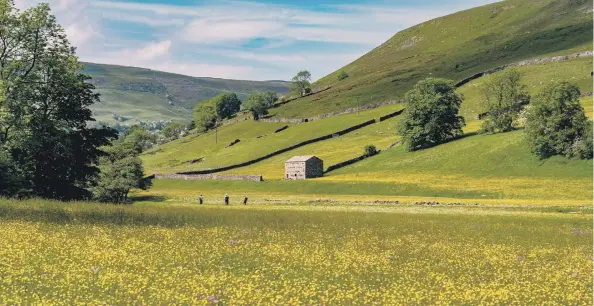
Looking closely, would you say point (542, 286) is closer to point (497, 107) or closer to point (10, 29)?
point (10, 29)

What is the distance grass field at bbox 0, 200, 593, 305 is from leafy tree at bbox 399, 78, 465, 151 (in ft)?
278

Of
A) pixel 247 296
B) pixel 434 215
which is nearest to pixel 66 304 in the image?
pixel 247 296

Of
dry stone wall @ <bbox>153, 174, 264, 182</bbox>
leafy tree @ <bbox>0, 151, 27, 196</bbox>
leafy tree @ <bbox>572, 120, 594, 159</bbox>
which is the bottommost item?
dry stone wall @ <bbox>153, 174, 264, 182</bbox>

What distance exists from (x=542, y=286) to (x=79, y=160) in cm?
5093

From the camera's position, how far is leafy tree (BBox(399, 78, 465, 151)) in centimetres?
12231

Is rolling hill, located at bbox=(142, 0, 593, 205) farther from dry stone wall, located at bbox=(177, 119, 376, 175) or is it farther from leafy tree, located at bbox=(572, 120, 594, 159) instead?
dry stone wall, located at bbox=(177, 119, 376, 175)

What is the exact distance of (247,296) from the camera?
16.0 metres

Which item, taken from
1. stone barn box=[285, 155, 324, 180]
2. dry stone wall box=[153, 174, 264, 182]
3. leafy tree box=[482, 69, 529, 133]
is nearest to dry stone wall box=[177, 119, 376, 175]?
dry stone wall box=[153, 174, 264, 182]

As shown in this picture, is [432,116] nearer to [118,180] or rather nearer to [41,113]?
[118,180]

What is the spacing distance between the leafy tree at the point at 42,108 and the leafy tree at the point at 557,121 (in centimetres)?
7245

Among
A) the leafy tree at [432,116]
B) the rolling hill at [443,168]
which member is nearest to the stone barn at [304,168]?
the rolling hill at [443,168]

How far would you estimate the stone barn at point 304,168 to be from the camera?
382ft

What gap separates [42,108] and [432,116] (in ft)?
299

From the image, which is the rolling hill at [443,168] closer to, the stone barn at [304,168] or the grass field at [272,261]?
the stone barn at [304,168]
